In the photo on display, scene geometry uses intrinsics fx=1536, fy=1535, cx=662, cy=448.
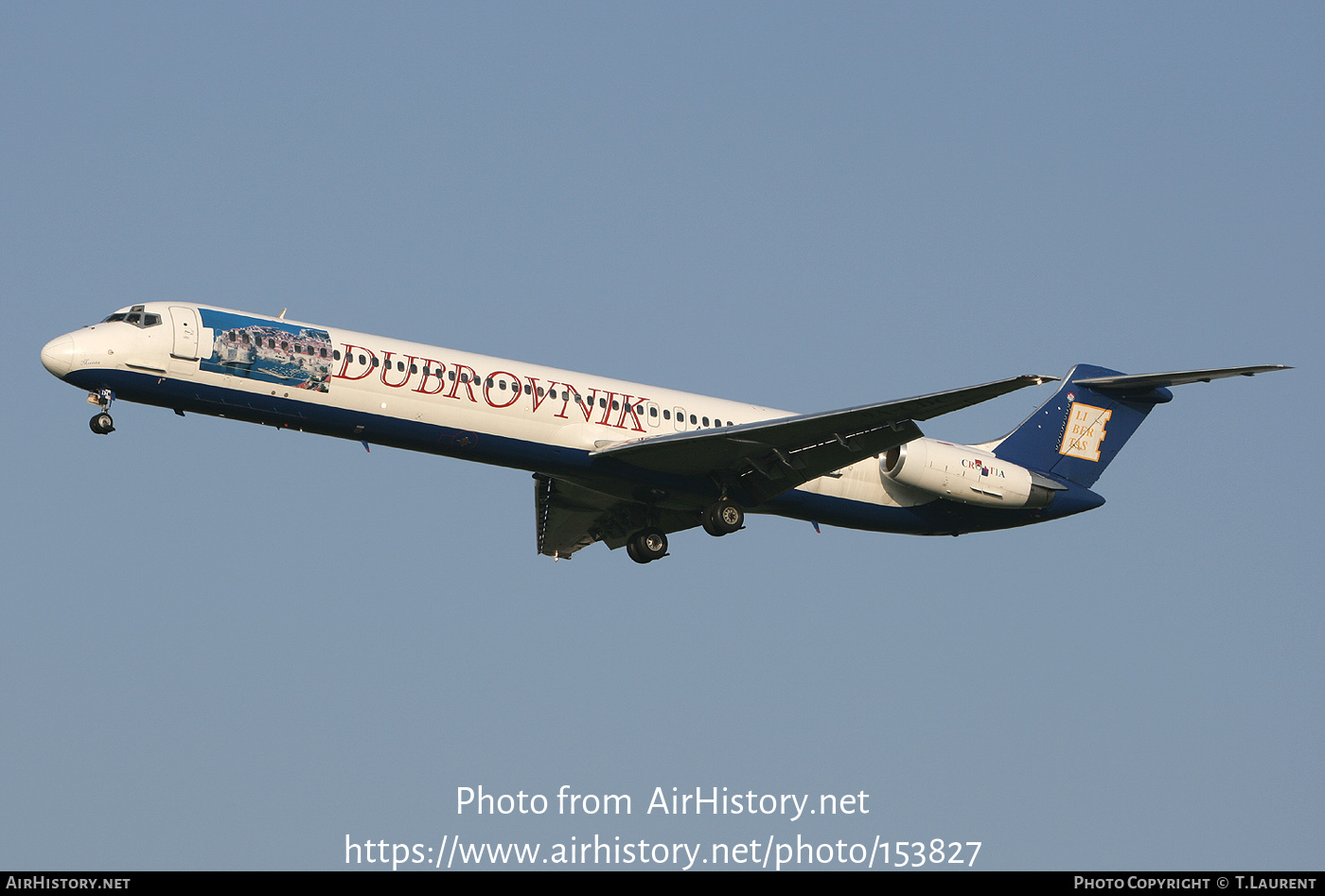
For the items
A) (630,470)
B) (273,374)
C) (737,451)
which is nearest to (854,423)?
(737,451)

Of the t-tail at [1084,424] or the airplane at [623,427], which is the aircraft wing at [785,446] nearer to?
the airplane at [623,427]

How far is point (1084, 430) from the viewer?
30.3 metres

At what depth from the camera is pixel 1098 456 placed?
3031 cm

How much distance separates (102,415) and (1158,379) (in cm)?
1865

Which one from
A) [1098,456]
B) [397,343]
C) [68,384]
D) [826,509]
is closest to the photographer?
[68,384]

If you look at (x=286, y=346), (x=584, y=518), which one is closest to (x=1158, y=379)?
(x=584, y=518)

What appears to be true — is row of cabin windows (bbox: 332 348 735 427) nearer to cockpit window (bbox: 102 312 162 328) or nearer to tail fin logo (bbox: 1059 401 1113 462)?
cockpit window (bbox: 102 312 162 328)

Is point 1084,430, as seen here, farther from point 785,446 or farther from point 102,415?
point 102,415

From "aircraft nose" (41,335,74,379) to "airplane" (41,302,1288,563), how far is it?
0.08 feet

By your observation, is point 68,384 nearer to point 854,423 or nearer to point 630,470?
point 630,470

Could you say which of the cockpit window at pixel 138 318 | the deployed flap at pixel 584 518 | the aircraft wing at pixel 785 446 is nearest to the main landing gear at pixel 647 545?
the deployed flap at pixel 584 518

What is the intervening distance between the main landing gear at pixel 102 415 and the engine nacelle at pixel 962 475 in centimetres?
1329

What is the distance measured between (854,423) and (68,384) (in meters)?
12.4

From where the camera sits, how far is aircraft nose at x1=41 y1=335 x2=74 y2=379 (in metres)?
23.2
